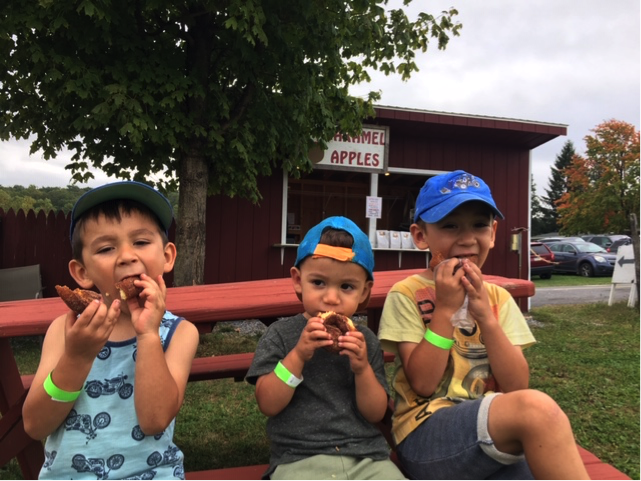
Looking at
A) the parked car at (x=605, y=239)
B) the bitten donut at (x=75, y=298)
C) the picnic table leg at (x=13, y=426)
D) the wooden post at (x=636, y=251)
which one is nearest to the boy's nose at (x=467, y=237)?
the bitten donut at (x=75, y=298)

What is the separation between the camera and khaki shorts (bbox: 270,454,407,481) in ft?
5.26

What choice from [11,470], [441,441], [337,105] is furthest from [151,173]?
[441,441]

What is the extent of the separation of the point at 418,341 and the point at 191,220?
4785 millimetres

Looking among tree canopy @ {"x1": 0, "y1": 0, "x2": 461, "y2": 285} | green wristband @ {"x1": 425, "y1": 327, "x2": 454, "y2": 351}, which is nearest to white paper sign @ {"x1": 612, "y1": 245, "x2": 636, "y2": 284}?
tree canopy @ {"x1": 0, "y1": 0, "x2": 461, "y2": 285}

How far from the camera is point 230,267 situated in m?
8.95

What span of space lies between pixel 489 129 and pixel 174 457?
946 centimetres

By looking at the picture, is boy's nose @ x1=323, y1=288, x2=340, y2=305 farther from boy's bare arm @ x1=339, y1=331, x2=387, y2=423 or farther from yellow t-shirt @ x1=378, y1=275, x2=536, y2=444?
yellow t-shirt @ x1=378, y1=275, x2=536, y2=444

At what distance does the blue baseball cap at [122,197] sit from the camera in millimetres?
1646

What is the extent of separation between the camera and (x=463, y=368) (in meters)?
1.84

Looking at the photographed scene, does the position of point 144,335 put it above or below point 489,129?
below

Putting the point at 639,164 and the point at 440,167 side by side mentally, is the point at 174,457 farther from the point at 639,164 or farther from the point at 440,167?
the point at 639,164

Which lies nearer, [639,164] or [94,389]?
[94,389]

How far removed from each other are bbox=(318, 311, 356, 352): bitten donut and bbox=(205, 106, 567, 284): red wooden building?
745 centimetres

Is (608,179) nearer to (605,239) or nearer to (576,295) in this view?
(576,295)
